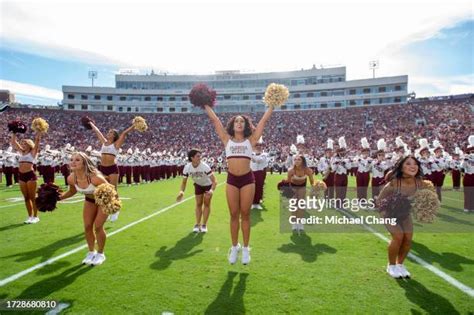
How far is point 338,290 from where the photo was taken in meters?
4.46

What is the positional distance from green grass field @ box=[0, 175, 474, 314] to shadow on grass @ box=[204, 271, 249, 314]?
1cm

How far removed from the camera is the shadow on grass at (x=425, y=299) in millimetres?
3889

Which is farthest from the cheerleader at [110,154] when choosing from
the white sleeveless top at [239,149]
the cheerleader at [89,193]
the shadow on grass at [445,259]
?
the shadow on grass at [445,259]

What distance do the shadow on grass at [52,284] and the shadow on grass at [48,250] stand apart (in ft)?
3.12

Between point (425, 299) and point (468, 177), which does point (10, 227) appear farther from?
point (468, 177)

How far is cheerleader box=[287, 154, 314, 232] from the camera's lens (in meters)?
7.74

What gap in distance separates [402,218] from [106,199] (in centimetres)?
444

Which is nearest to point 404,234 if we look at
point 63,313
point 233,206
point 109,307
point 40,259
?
point 233,206

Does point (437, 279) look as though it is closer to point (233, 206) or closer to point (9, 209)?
point (233, 206)

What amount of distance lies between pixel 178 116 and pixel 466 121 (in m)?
48.4

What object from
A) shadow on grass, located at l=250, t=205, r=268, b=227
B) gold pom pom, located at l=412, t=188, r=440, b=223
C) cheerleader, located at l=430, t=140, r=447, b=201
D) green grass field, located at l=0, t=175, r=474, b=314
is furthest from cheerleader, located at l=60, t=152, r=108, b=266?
cheerleader, located at l=430, t=140, r=447, b=201

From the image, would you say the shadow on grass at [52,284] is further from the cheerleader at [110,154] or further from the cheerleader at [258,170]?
the cheerleader at [258,170]

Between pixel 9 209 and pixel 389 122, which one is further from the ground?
pixel 389 122

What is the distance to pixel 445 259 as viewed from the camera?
580 cm
